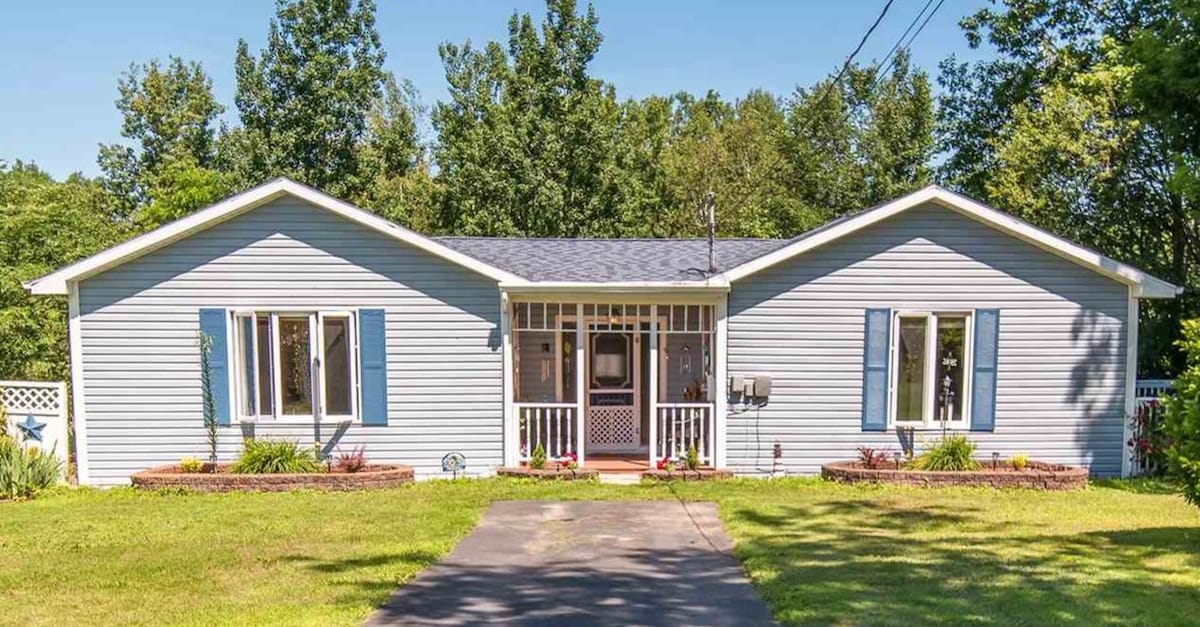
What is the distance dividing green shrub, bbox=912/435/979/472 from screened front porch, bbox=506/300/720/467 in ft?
9.06

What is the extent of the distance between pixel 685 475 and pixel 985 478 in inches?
150

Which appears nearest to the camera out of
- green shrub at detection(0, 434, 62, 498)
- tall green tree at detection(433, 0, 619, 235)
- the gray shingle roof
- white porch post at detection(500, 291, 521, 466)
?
green shrub at detection(0, 434, 62, 498)

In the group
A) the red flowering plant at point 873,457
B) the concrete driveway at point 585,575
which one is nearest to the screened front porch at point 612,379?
the red flowering plant at point 873,457

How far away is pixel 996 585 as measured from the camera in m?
5.96

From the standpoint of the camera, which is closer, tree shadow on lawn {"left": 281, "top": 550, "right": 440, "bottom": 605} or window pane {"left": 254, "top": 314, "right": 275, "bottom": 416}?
tree shadow on lawn {"left": 281, "top": 550, "right": 440, "bottom": 605}

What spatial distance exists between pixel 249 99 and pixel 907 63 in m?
21.1

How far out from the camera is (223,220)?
34.3 ft

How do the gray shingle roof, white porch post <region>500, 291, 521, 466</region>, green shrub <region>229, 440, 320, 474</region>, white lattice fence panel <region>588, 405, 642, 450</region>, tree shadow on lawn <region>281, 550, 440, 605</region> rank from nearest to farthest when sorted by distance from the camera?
tree shadow on lawn <region>281, 550, 440, 605</region> < green shrub <region>229, 440, 320, 474</region> < white porch post <region>500, 291, 521, 466</region> < the gray shingle roof < white lattice fence panel <region>588, 405, 642, 450</region>

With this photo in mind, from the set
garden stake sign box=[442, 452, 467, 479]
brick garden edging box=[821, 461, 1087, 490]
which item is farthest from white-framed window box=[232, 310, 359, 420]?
brick garden edging box=[821, 461, 1087, 490]

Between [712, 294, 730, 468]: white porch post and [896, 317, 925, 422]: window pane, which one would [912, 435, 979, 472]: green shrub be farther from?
[712, 294, 730, 468]: white porch post

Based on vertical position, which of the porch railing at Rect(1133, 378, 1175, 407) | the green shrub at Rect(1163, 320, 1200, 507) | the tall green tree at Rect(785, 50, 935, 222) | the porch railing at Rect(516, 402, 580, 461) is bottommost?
the porch railing at Rect(516, 402, 580, 461)

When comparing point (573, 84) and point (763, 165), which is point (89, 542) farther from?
point (763, 165)

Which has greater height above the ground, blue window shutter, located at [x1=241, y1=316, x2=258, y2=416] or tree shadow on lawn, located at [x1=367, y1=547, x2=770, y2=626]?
blue window shutter, located at [x1=241, y1=316, x2=258, y2=416]

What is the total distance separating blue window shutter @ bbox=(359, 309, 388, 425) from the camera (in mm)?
10609
